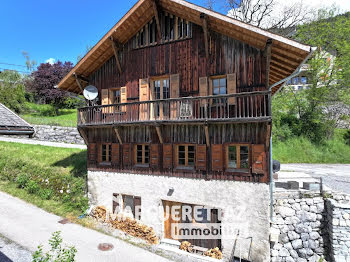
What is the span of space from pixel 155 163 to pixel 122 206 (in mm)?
3394

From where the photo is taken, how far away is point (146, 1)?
9.93 meters

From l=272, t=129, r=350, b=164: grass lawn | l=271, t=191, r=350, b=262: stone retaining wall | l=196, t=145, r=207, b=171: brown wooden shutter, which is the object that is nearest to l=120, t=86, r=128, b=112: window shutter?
l=196, t=145, r=207, b=171: brown wooden shutter

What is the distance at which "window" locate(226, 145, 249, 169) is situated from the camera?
29.6ft

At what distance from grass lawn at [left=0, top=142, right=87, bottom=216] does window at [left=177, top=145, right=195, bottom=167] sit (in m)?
6.81

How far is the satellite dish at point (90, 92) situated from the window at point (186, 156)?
604 centimetres

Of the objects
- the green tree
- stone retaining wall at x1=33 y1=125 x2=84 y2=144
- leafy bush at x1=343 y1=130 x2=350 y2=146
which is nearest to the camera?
leafy bush at x1=343 y1=130 x2=350 y2=146

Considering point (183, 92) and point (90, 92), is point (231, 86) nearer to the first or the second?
point (183, 92)

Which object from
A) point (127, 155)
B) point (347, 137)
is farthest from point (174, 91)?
point (347, 137)

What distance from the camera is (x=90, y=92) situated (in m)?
11.9

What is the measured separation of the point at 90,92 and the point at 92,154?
12.2ft

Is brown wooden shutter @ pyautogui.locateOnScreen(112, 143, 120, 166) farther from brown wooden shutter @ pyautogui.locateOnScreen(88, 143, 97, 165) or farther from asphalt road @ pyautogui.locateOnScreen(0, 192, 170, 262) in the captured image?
asphalt road @ pyautogui.locateOnScreen(0, 192, 170, 262)

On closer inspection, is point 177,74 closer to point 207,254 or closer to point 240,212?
point 240,212

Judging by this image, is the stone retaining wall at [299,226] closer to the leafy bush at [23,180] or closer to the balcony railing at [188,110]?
the balcony railing at [188,110]

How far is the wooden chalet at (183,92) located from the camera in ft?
28.2
